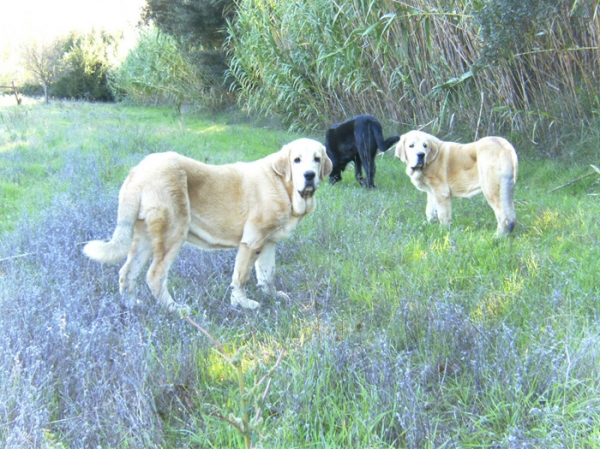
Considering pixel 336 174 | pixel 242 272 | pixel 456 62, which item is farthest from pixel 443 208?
pixel 456 62

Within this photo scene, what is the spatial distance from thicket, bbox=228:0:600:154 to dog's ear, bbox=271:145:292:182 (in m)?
2.58

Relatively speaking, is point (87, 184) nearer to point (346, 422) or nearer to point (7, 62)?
point (346, 422)

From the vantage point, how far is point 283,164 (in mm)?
3924

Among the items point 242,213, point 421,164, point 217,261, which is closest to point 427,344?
point 242,213

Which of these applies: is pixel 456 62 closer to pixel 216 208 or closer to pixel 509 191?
pixel 509 191

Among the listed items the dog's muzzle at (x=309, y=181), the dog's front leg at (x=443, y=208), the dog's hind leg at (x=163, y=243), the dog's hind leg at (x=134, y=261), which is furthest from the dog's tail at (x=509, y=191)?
the dog's hind leg at (x=134, y=261)

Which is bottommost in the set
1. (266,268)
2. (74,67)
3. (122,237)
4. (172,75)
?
(266,268)

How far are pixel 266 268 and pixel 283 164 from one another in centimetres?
80

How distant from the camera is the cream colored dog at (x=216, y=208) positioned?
11.3 ft

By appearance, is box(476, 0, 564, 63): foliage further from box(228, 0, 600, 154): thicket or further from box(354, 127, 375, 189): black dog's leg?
box(354, 127, 375, 189): black dog's leg

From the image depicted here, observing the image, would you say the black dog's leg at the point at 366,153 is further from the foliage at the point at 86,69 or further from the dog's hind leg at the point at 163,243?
the foliage at the point at 86,69

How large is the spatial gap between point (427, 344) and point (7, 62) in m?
42.2

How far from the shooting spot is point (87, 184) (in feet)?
22.4

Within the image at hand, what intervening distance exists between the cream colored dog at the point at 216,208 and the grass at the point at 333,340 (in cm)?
19
